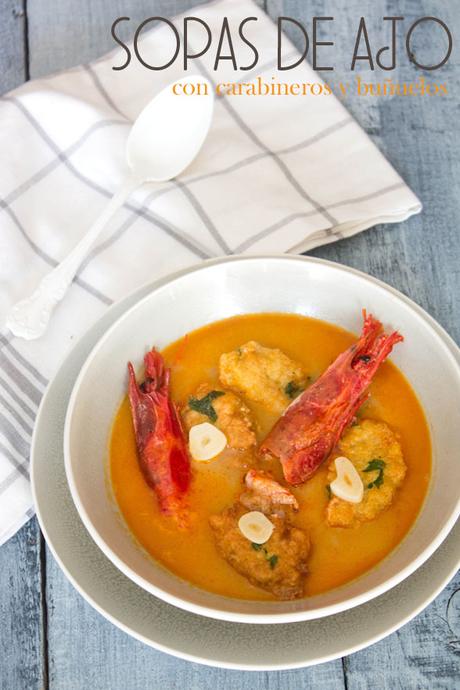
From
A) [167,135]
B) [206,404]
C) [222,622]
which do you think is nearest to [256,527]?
[222,622]

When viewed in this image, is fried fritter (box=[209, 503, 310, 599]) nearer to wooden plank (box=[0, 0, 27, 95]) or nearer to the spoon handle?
the spoon handle

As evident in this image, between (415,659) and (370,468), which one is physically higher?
(370,468)

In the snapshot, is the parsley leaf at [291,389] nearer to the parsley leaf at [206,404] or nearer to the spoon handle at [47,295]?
the parsley leaf at [206,404]

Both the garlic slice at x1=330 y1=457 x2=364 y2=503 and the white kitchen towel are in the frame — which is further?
the white kitchen towel

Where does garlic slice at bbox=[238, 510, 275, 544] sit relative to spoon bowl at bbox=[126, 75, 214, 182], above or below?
below

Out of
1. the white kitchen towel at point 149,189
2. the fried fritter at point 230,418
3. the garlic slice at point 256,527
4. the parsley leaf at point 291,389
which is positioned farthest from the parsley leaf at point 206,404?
the white kitchen towel at point 149,189

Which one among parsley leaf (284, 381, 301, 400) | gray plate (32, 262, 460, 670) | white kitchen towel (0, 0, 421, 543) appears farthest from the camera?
white kitchen towel (0, 0, 421, 543)

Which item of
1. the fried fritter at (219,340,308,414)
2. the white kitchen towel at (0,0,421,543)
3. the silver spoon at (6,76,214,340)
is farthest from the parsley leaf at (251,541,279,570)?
the silver spoon at (6,76,214,340)

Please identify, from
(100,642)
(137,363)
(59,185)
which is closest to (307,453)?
(137,363)

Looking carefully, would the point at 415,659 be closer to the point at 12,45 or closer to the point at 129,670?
the point at 129,670
